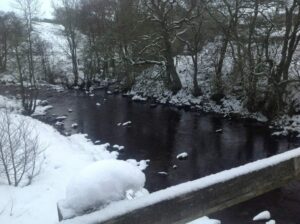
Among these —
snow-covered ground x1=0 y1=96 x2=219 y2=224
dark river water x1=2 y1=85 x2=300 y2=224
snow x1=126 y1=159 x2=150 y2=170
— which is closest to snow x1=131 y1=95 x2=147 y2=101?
dark river water x1=2 y1=85 x2=300 y2=224

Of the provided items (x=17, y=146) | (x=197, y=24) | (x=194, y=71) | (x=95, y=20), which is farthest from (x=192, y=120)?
(x=95, y=20)

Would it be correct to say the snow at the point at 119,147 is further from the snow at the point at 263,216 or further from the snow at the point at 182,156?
the snow at the point at 263,216

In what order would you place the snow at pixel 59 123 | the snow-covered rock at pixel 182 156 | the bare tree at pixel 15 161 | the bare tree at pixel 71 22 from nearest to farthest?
the bare tree at pixel 15 161
the snow-covered rock at pixel 182 156
the snow at pixel 59 123
the bare tree at pixel 71 22

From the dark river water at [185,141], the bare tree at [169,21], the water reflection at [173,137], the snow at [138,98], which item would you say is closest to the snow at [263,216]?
the dark river water at [185,141]

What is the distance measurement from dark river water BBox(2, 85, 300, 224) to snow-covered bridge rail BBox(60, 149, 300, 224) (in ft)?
21.6

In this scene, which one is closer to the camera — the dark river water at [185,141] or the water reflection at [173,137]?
the dark river water at [185,141]

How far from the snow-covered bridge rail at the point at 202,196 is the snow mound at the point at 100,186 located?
8 cm

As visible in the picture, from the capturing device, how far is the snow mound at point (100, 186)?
5.97ft

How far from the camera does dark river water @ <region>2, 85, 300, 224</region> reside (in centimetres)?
968

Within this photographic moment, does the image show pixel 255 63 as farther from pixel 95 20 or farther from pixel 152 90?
pixel 95 20

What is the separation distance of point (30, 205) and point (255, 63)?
16.1 metres

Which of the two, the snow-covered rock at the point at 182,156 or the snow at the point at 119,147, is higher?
the snow at the point at 119,147

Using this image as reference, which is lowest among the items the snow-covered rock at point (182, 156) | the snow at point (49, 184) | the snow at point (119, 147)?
the snow-covered rock at point (182, 156)

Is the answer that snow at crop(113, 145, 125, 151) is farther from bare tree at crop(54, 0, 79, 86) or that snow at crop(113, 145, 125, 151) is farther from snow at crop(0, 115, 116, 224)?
bare tree at crop(54, 0, 79, 86)
